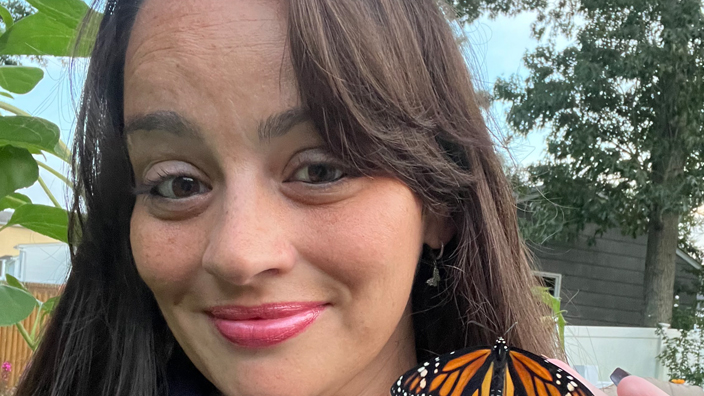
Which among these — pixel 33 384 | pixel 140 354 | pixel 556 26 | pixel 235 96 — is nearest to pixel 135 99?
pixel 235 96

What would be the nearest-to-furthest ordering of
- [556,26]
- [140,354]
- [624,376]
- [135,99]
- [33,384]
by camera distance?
[624,376] < [135,99] < [140,354] < [33,384] < [556,26]

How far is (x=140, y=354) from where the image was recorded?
1.02 meters

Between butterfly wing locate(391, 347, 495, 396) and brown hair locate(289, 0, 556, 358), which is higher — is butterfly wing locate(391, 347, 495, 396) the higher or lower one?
the lower one

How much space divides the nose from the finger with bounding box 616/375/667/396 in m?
0.41

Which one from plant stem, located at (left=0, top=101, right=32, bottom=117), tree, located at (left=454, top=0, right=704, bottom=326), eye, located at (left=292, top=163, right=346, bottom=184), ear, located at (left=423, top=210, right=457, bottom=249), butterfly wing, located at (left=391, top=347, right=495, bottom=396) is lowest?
butterfly wing, located at (left=391, top=347, right=495, bottom=396)

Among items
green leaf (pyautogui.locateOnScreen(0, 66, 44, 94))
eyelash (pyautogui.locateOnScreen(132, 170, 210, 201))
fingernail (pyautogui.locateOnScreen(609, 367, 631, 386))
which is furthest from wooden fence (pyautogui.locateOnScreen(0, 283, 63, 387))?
fingernail (pyautogui.locateOnScreen(609, 367, 631, 386))

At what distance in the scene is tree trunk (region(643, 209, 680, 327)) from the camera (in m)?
6.10

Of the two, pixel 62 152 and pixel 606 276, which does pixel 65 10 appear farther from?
pixel 606 276

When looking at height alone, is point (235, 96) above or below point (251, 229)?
above

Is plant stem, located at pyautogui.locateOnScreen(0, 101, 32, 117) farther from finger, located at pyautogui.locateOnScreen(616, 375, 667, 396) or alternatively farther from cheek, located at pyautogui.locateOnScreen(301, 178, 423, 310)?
finger, located at pyautogui.locateOnScreen(616, 375, 667, 396)

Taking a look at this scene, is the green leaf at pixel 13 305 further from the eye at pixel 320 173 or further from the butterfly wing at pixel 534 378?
the butterfly wing at pixel 534 378

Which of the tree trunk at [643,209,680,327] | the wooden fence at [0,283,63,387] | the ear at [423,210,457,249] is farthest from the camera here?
the tree trunk at [643,209,680,327]

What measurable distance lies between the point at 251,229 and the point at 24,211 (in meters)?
0.73

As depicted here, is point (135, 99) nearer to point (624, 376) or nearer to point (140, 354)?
point (140, 354)
